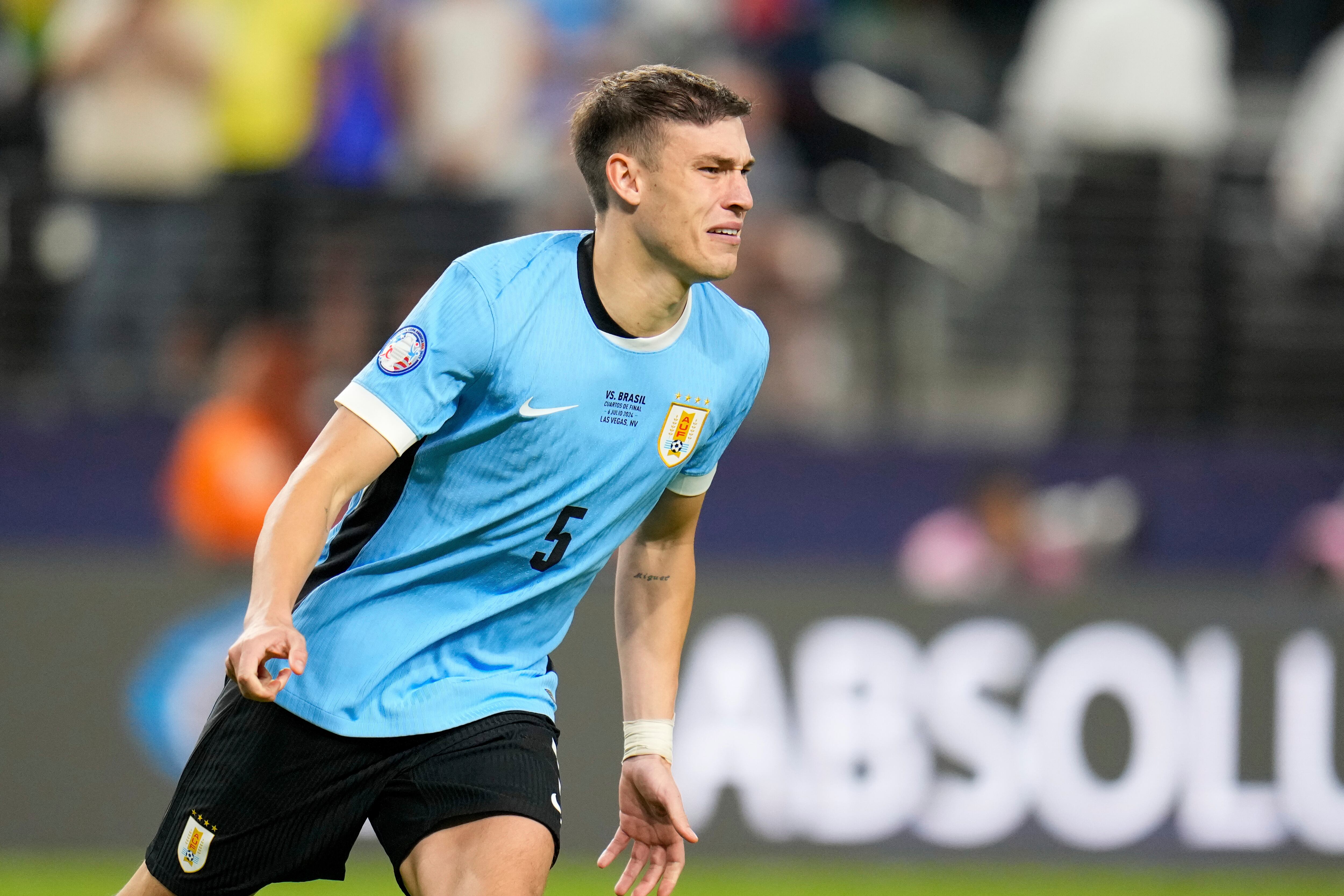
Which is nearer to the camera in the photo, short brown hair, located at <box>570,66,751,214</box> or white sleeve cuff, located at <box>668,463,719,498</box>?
short brown hair, located at <box>570,66,751,214</box>

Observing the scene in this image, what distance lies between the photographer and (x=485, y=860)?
3.46 m

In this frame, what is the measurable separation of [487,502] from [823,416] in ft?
19.5

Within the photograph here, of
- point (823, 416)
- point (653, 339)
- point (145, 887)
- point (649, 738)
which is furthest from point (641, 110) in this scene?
point (823, 416)

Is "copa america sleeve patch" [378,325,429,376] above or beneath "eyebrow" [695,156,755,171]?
beneath

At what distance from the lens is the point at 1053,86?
9.80 metres

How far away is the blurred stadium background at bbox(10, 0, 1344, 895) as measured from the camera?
7699mm

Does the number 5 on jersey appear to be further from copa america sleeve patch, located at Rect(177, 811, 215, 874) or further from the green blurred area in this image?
the green blurred area

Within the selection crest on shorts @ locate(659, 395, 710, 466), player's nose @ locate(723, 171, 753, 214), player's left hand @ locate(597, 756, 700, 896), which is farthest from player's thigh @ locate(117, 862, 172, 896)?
player's nose @ locate(723, 171, 753, 214)

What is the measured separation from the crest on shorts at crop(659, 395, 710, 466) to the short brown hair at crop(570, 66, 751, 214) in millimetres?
445

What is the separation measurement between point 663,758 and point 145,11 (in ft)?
20.0

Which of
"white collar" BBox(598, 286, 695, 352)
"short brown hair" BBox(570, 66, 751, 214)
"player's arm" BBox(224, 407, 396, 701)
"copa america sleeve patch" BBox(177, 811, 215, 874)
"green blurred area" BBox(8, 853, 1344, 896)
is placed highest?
"short brown hair" BBox(570, 66, 751, 214)

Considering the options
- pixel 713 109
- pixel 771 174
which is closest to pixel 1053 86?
pixel 771 174

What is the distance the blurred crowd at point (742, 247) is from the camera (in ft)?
28.8

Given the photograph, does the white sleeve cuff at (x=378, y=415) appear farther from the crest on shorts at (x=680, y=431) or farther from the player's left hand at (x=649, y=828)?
the player's left hand at (x=649, y=828)
